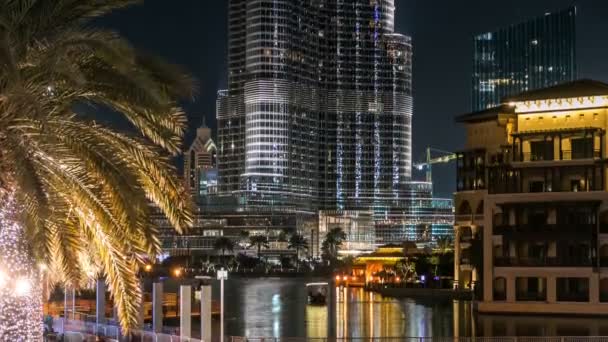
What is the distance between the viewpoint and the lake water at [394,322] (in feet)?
187

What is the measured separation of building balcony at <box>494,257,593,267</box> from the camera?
65438 mm

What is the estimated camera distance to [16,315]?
17172mm

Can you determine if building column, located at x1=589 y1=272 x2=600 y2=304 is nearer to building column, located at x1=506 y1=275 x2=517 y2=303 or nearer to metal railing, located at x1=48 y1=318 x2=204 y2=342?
building column, located at x1=506 y1=275 x2=517 y2=303

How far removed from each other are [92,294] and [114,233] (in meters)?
72.7

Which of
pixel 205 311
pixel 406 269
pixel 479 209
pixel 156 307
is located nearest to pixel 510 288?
pixel 479 209

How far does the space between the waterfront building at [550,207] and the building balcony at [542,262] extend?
68 mm

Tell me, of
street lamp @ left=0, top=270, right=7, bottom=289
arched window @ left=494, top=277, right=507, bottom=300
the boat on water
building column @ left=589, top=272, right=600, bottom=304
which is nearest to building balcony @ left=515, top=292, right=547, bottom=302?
arched window @ left=494, top=277, right=507, bottom=300

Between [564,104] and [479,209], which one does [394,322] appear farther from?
[479,209]

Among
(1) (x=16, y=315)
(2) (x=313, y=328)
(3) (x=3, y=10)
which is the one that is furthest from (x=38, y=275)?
(2) (x=313, y=328)

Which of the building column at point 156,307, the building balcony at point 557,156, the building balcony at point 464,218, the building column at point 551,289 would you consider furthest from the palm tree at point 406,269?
the building column at point 156,307

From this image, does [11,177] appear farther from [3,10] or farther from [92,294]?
[92,294]

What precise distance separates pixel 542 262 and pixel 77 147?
5377 cm

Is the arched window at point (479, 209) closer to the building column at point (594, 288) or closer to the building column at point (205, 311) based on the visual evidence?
the building column at point (594, 288)

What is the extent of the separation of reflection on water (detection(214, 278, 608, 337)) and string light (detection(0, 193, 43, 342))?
40100 mm
